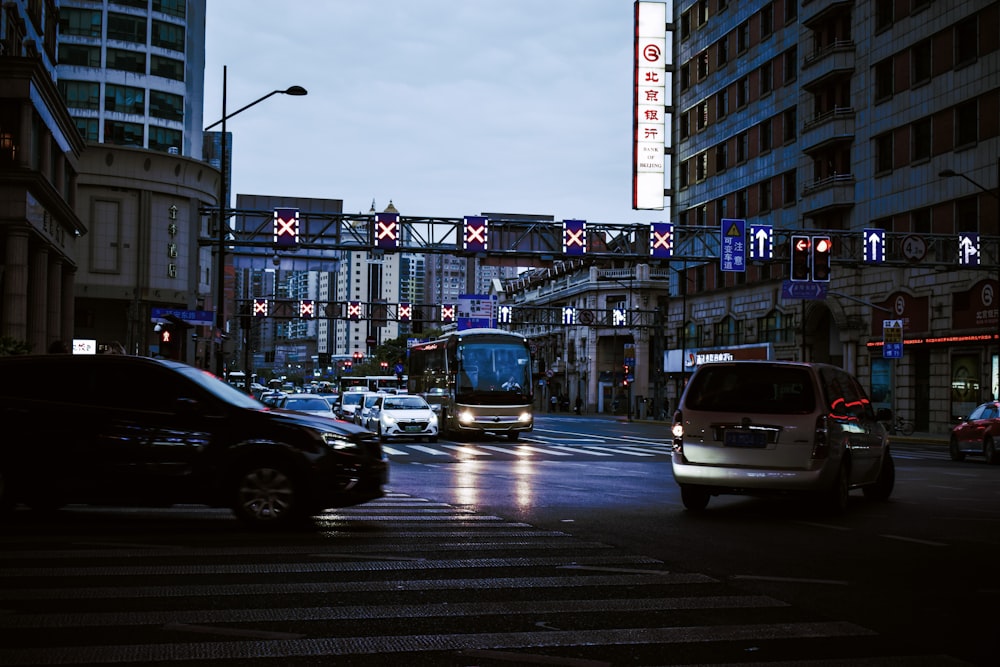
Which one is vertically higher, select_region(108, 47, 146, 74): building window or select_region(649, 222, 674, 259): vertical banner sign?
select_region(108, 47, 146, 74): building window

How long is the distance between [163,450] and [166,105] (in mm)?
65757

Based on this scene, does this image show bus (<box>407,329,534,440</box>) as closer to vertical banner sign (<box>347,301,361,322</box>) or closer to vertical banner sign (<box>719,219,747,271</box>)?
vertical banner sign (<box>719,219,747,271</box>)

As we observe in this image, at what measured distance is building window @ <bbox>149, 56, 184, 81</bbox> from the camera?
72250mm

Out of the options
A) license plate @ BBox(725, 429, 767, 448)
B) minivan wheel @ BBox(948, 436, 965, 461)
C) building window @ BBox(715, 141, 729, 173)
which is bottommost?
minivan wheel @ BBox(948, 436, 965, 461)

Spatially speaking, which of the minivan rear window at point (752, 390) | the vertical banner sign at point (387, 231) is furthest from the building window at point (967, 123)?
the minivan rear window at point (752, 390)

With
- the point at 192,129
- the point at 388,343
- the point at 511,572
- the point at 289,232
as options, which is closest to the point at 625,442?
the point at 289,232

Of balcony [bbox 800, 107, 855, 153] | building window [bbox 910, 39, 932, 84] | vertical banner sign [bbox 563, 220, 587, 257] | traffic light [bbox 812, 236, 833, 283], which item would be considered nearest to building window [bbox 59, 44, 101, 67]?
vertical banner sign [bbox 563, 220, 587, 257]

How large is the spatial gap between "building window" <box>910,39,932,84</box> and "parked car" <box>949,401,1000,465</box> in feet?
69.3

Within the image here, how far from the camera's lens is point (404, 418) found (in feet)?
113

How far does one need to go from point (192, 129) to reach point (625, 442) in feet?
160

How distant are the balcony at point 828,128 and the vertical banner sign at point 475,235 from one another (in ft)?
60.4

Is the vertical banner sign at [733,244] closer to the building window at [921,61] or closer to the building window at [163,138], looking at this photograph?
the building window at [921,61]

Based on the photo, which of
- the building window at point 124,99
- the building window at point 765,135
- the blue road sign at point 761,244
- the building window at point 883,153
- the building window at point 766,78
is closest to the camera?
the blue road sign at point 761,244

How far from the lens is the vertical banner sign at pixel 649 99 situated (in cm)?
6125
